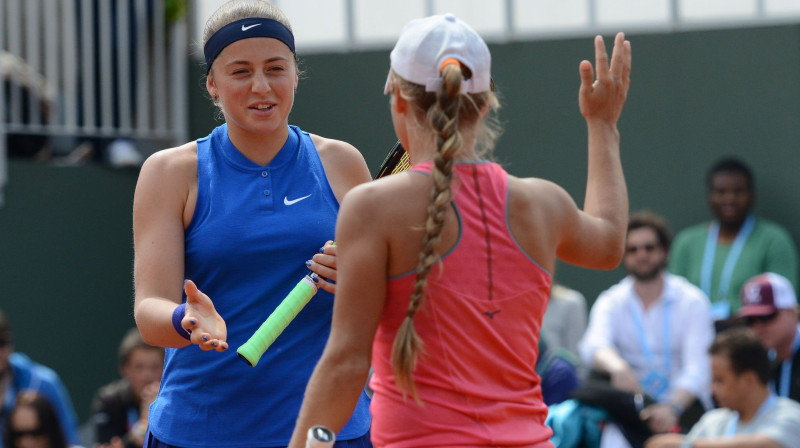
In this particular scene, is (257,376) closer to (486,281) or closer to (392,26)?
(486,281)

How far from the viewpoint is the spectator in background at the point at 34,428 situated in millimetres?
5508

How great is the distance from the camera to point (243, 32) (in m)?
2.78

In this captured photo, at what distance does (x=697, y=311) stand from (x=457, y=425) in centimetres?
435

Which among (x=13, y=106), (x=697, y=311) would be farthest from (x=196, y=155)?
(x=13, y=106)

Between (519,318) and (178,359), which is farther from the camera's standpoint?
(178,359)

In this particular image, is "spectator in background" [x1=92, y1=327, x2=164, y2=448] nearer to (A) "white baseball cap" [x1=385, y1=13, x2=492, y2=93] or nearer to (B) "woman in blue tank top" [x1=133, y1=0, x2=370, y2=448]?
(B) "woman in blue tank top" [x1=133, y1=0, x2=370, y2=448]

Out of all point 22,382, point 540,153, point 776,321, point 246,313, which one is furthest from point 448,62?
point 540,153

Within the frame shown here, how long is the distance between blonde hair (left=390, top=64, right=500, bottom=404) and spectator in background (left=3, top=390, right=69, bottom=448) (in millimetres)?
3743

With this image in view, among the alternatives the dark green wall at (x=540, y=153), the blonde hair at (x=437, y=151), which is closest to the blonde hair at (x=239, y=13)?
the blonde hair at (x=437, y=151)

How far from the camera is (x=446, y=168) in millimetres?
2227

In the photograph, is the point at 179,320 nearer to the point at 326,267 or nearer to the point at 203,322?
the point at 203,322

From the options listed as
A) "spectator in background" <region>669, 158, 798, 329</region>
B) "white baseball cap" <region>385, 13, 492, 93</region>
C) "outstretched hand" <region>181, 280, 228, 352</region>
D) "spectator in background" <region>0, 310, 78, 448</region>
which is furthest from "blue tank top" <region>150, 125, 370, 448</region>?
"spectator in background" <region>669, 158, 798, 329</region>

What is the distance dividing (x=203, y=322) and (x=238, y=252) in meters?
0.29

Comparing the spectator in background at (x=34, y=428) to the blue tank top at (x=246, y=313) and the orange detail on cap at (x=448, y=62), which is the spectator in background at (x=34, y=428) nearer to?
the blue tank top at (x=246, y=313)
